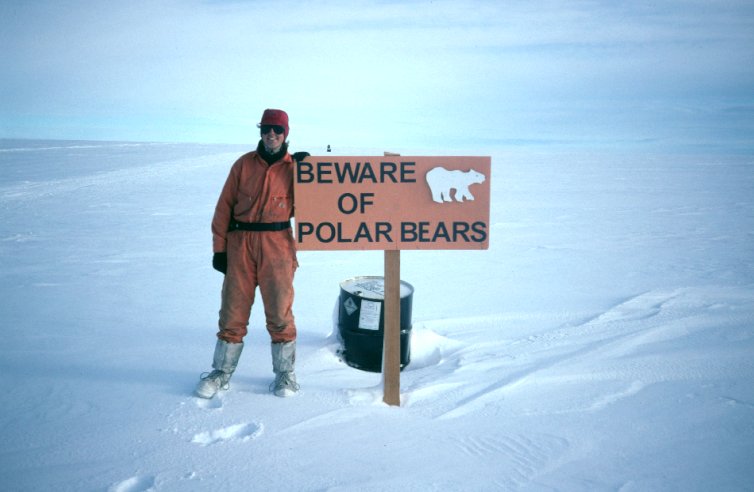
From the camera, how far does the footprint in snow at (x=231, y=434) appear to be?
259 centimetres

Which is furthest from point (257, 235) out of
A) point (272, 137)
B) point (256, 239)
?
point (272, 137)

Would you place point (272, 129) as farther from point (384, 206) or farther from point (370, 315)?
point (370, 315)

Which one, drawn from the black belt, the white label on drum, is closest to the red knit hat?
the black belt

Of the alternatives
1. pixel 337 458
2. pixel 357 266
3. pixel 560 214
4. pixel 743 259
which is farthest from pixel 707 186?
pixel 337 458

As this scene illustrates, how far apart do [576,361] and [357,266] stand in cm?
372

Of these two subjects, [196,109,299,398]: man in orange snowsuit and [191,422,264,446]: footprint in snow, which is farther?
[196,109,299,398]: man in orange snowsuit

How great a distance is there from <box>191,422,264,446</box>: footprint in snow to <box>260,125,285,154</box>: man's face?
1.62 meters

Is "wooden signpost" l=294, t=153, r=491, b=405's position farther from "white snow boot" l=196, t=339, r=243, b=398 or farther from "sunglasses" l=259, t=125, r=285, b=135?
"white snow boot" l=196, t=339, r=243, b=398

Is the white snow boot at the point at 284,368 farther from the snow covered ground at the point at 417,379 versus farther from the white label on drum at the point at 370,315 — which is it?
the white label on drum at the point at 370,315

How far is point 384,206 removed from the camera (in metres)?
2.89

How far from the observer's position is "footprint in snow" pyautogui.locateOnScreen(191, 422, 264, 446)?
102 inches

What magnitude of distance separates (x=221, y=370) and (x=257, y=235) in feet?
3.06

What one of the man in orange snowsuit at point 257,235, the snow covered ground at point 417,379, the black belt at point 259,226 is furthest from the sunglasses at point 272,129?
the snow covered ground at point 417,379

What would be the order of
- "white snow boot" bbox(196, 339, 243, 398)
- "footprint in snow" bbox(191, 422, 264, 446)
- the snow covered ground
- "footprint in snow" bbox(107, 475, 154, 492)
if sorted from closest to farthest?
"footprint in snow" bbox(107, 475, 154, 492) < the snow covered ground < "footprint in snow" bbox(191, 422, 264, 446) < "white snow boot" bbox(196, 339, 243, 398)
